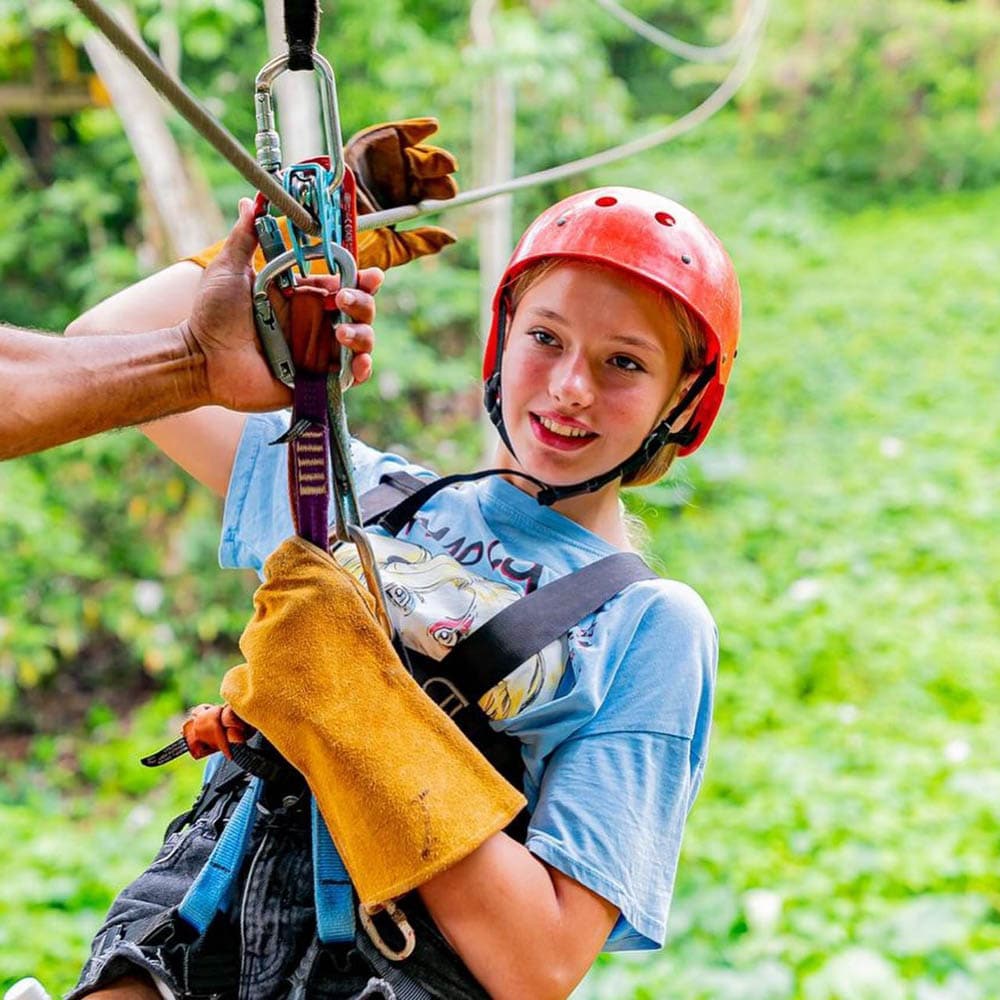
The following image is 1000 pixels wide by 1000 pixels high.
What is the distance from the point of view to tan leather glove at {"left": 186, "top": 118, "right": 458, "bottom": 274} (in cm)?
156

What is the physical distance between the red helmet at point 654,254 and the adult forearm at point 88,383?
0.61 metres

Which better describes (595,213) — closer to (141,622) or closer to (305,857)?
(305,857)

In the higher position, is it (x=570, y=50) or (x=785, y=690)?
(x=570, y=50)

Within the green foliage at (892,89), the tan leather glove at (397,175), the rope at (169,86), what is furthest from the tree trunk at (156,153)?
the green foliage at (892,89)

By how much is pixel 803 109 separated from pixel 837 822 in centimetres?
1180

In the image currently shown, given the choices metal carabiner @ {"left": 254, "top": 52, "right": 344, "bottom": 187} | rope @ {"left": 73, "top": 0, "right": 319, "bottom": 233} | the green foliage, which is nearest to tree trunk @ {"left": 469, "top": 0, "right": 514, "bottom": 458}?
metal carabiner @ {"left": 254, "top": 52, "right": 344, "bottom": 187}

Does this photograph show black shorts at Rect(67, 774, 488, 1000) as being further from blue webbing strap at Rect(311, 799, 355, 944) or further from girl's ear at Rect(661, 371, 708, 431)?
girl's ear at Rect(661, 371, 708, 431)

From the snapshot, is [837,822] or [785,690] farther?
[785,690]

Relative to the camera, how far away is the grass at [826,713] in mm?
3287

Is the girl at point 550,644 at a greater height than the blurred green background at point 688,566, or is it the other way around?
the girl at point 550,644

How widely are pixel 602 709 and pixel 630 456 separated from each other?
405 mm

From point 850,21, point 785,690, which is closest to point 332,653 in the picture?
point 785,690

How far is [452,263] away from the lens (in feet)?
22.3

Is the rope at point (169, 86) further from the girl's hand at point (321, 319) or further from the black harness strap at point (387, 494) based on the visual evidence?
the black harness strap at point (387, 494)
